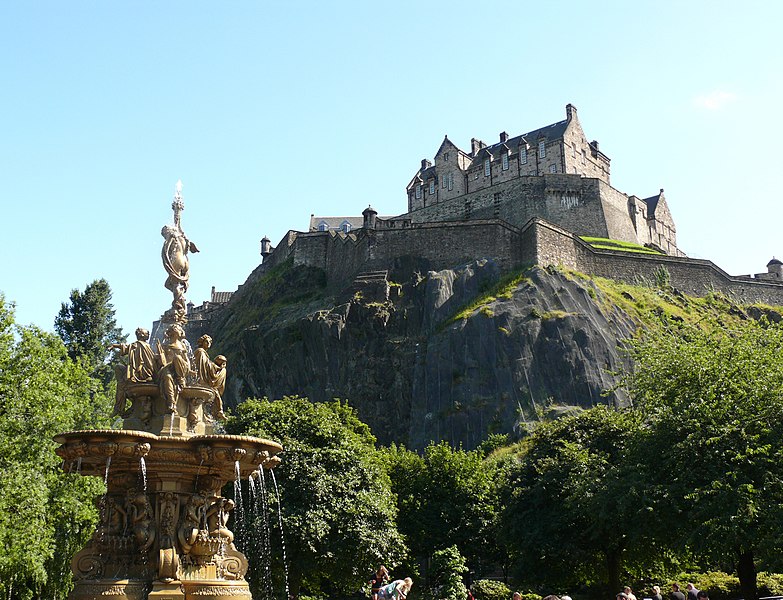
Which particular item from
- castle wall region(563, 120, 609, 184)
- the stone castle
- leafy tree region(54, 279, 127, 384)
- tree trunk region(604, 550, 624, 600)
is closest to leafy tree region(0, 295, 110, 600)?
tree trunk region(604, 550, 624, 600)

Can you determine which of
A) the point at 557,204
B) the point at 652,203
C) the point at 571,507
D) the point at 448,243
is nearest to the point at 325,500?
the point at 571,507

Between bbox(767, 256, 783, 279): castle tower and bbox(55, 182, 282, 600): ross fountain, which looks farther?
bbox(767, 256, 783, 279): castle tower

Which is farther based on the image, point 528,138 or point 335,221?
point 335,221

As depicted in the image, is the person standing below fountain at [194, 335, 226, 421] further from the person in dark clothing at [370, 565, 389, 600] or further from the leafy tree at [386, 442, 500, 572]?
the leafy tree at [386, 442, 500, 572]

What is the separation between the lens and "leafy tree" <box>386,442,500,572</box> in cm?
3984

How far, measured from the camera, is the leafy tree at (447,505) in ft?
131

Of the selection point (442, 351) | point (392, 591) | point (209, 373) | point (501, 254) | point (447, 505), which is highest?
point (501, 254)

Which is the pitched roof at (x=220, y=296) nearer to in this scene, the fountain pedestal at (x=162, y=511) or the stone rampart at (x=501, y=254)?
the stone rampart at (x=501, y=254)

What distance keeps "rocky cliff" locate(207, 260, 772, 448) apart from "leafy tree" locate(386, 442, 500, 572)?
44.0 ft

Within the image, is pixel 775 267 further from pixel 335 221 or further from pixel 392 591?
pixel 392 591

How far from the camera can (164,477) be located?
13.6m

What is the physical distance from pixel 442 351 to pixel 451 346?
76cm

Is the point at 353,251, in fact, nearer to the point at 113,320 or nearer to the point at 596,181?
the point at 113,320

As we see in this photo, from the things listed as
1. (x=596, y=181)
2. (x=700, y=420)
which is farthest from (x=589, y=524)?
(x=596, y=181)
